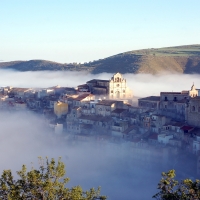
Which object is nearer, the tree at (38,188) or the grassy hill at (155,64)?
the tree at (38,188)

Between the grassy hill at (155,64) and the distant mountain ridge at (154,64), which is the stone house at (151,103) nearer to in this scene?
the distant mountain ridge at (154,64)

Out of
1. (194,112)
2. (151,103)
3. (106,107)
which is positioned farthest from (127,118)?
(194,112)

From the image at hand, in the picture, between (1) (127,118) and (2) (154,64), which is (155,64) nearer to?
(2) (154,64)

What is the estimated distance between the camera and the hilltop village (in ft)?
113

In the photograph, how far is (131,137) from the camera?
36.9 meters

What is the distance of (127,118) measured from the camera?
39.7m

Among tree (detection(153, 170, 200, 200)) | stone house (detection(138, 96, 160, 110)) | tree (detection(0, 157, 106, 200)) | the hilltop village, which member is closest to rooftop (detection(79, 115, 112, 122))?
the hilltop village

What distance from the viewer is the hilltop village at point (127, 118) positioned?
34.4 meters

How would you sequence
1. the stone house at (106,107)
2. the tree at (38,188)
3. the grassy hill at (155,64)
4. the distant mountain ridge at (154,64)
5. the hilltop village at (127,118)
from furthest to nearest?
the distant mountain ridge at (154,64) < the grassy hill at (155,64) < the stone house at (106,107) < the hilltop village at (127,118) < the tree at (38,188)

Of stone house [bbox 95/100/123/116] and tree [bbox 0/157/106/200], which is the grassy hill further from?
tree [bbox 0/157/106/200]

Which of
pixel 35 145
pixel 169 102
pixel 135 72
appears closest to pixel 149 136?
pixel 169 102

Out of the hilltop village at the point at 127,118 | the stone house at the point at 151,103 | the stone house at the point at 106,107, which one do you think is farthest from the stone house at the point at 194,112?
the stone house at the point at 106,107

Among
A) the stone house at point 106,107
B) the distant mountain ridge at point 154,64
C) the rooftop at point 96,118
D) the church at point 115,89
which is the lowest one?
the rooftop at point 96,118

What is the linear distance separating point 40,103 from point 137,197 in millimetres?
25163
